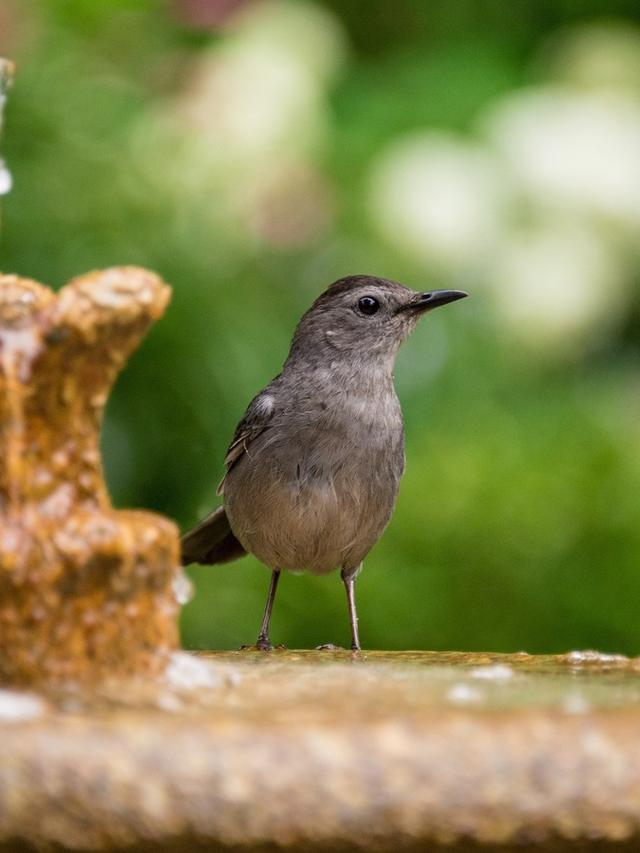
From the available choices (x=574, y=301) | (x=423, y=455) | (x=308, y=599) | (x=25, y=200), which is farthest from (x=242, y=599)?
(x=574, y=301)

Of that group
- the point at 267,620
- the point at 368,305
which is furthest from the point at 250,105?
the point at 267,620

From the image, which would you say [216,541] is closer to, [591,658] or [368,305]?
[368,305]

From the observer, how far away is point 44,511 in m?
2.33

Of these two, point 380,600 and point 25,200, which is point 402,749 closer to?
point 380,600

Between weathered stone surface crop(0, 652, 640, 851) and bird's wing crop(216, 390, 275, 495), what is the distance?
2.36 m

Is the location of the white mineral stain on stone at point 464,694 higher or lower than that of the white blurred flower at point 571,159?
lower

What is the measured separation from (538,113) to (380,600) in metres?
3.70

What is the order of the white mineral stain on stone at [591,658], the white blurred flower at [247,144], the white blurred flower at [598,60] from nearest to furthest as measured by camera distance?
1. the white mineral stain on stone at [591,658]
2. the white blurred flower at [247,144]
3. the white blurred flower at [598,60]

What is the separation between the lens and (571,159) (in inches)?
309

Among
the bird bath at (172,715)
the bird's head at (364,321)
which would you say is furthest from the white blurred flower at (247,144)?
the bird bath at (172,715)

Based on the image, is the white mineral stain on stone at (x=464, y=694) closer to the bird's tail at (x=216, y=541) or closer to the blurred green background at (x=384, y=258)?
the bird's tail at (x=216, y=541)

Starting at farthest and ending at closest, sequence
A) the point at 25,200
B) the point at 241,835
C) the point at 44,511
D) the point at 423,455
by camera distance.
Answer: the point at 25,200 < the point at 423,455 < the point at 44,511 < the point at 241,835

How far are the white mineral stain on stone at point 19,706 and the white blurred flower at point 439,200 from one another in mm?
5204

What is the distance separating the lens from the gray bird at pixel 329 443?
4.15m
